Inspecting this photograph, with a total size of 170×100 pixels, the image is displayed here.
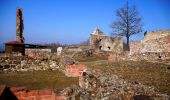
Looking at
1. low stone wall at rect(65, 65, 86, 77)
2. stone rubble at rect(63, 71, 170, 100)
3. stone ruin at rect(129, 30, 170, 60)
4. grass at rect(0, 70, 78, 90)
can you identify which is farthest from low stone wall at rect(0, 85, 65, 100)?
stone ruin at rect(129, 30, 170, 60)

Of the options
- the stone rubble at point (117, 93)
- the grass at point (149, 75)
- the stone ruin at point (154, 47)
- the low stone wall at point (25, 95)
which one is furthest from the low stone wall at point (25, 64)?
the stone ruin at point (154, 47)

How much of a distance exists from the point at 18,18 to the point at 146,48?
14.0 m

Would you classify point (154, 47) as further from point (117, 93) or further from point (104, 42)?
point (117, 93)

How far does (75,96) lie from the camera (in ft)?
17.6

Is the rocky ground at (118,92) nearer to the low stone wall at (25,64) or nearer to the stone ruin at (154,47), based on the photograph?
the low stone wall at (25,64)

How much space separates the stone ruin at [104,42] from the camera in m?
32.3

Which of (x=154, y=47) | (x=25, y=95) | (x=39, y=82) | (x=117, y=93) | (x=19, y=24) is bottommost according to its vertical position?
(x=39, y=82)

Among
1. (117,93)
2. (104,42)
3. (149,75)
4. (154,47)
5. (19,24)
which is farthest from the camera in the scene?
(104,42)

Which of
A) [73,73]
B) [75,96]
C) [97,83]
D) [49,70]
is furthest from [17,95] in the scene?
[49,70]

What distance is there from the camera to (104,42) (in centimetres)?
3312

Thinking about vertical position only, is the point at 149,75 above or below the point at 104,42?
below

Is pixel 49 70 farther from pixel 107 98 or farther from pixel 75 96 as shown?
pixel 107 98

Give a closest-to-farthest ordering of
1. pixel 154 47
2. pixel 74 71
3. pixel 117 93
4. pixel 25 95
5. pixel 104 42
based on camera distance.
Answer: pixel 117 93 < pixel 25 95 < pixel 74 71 < pixel 154 47 < pixel 104 42

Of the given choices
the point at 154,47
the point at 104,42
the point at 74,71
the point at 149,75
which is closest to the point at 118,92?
the point at 149,75
